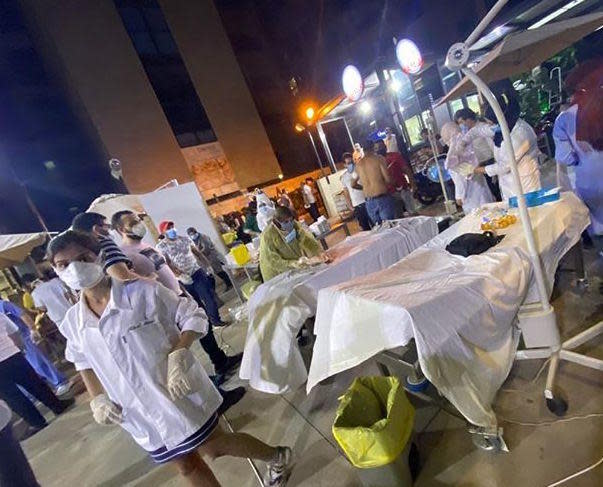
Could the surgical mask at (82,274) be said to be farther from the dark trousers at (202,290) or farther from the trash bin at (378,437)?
the dark trousers at (202,290)

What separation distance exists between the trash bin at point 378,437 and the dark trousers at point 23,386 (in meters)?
4.41

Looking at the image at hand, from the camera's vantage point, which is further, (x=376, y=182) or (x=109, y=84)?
(x=109, y=84)

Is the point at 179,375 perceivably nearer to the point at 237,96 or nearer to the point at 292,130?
the point at 237,96

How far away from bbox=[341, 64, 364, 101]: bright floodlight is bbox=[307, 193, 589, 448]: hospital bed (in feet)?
20.9

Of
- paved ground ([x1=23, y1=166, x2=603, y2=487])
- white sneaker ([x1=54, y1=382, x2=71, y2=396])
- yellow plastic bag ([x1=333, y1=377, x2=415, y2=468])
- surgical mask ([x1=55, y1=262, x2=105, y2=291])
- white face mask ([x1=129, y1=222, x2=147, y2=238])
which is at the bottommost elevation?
paved ground ([x1=23, y1=166, x2=603, y2=487])

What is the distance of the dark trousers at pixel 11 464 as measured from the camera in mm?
1870

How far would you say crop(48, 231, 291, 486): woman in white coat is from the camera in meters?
1.62

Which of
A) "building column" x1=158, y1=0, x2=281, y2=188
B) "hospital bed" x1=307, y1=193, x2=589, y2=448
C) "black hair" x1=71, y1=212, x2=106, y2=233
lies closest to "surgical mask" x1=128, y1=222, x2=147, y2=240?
"black hair" x1=71, y1=212, x2=106, y2=233

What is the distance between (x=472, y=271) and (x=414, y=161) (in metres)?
8.24

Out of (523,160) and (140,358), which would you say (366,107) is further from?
(140,358)

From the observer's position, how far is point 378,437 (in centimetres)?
160

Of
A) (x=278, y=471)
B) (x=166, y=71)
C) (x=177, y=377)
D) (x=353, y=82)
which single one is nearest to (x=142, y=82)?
(x=166, y=71)

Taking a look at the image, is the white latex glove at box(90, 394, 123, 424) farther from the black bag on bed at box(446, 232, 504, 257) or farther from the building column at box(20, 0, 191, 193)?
the building column at box(20, 0, 191, 193)

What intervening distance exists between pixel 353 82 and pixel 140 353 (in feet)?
25.6
